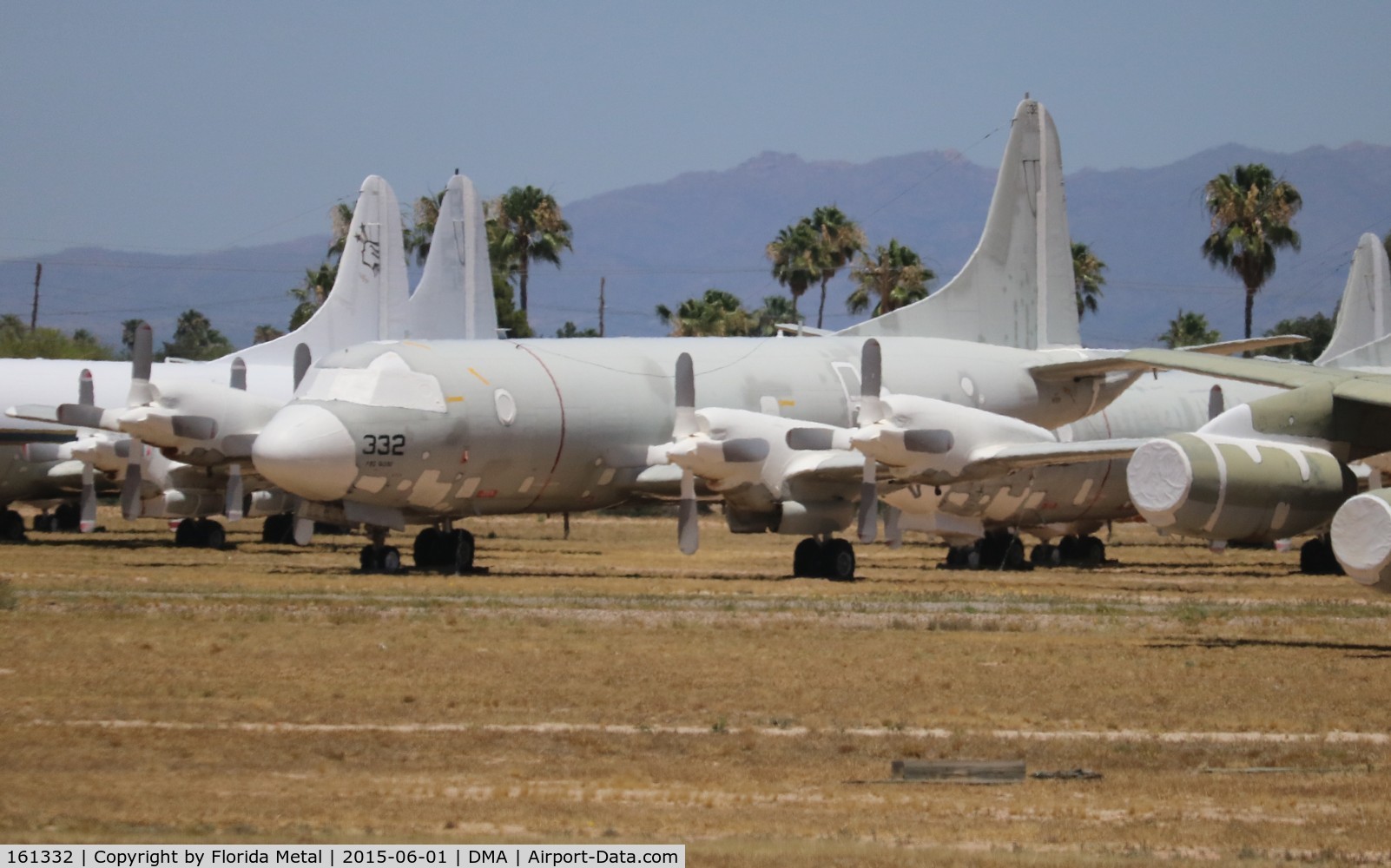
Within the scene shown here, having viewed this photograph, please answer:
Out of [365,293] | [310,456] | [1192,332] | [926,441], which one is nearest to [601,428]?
[310,456]

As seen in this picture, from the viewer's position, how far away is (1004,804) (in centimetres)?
1216

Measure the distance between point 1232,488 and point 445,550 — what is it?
1680cm

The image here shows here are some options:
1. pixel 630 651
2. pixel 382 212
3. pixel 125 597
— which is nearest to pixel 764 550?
pixel 382 212

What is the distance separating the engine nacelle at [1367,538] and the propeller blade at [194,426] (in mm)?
23056

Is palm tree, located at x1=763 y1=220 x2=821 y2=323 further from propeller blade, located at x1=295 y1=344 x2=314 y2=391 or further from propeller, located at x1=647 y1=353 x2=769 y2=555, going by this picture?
propeller, located at x1=647 y1=353 x2=769 y2=555

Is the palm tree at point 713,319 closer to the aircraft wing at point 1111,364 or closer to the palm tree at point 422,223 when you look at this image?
the palm tree at point 422,223

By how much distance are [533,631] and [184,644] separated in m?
3.93

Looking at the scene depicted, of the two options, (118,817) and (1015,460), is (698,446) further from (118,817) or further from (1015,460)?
(118,817)

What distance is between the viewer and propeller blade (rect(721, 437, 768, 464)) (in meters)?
30.8

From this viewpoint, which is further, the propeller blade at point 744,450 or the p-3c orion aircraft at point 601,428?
the propeller blade at point 744,450

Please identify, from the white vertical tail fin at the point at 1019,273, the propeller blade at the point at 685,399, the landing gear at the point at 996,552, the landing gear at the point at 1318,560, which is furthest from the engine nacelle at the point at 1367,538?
the white vertical tail fin at the point at 1019,273

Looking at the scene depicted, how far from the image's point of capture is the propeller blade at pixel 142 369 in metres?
35.7

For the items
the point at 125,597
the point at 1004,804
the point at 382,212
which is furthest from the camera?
the point at 382,212

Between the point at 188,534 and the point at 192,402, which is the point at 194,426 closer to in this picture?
the point at 192,402
